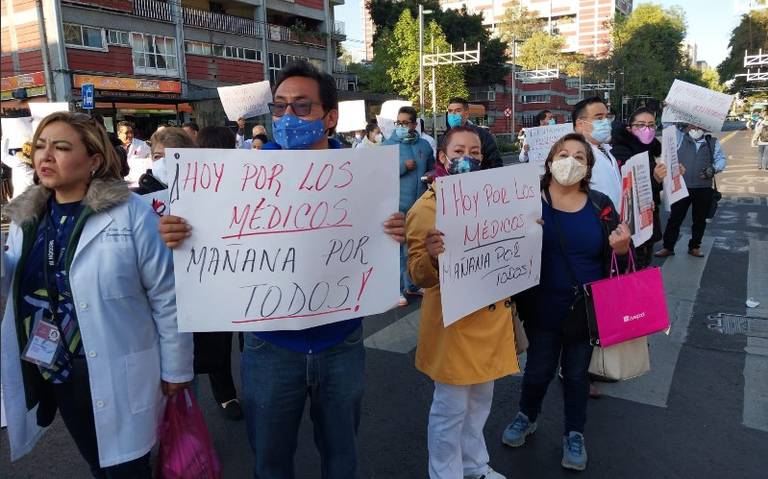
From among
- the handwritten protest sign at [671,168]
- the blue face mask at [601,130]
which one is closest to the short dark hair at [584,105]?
the blue face mask at [601,130]

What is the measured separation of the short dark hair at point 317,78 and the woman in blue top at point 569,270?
1342mm

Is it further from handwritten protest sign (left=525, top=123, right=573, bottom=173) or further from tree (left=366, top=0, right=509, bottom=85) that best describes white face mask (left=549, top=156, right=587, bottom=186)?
tree (left=366, top=0, right=509, bottom=85)

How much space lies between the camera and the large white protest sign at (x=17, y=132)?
22.7 ft

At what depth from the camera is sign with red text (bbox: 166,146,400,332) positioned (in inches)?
73.9

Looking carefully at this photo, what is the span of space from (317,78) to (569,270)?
1.64 metres

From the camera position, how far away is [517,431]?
323cm

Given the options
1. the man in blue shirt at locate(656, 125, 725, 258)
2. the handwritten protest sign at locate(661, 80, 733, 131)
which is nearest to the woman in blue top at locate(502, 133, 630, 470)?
the handwritten protest sign at locate(661, 80, 733, 131)

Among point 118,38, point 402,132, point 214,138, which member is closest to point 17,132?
point 214,138

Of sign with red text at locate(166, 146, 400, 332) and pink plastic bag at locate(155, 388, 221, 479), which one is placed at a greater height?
sign with red text at locate(166, 146, 400, 332)

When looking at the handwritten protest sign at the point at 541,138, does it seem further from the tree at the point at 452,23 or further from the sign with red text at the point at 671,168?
the tree at the point at 452,23

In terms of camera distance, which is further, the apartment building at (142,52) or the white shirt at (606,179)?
the apartment building at (142,52)

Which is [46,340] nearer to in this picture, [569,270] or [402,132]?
[569,270]

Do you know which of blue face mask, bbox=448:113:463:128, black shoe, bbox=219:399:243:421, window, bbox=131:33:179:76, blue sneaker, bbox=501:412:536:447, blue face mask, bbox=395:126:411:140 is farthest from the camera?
window, bbox=131:33:179:76

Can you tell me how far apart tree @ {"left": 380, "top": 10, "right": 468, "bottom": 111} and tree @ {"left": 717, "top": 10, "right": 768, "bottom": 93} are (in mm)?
22915
